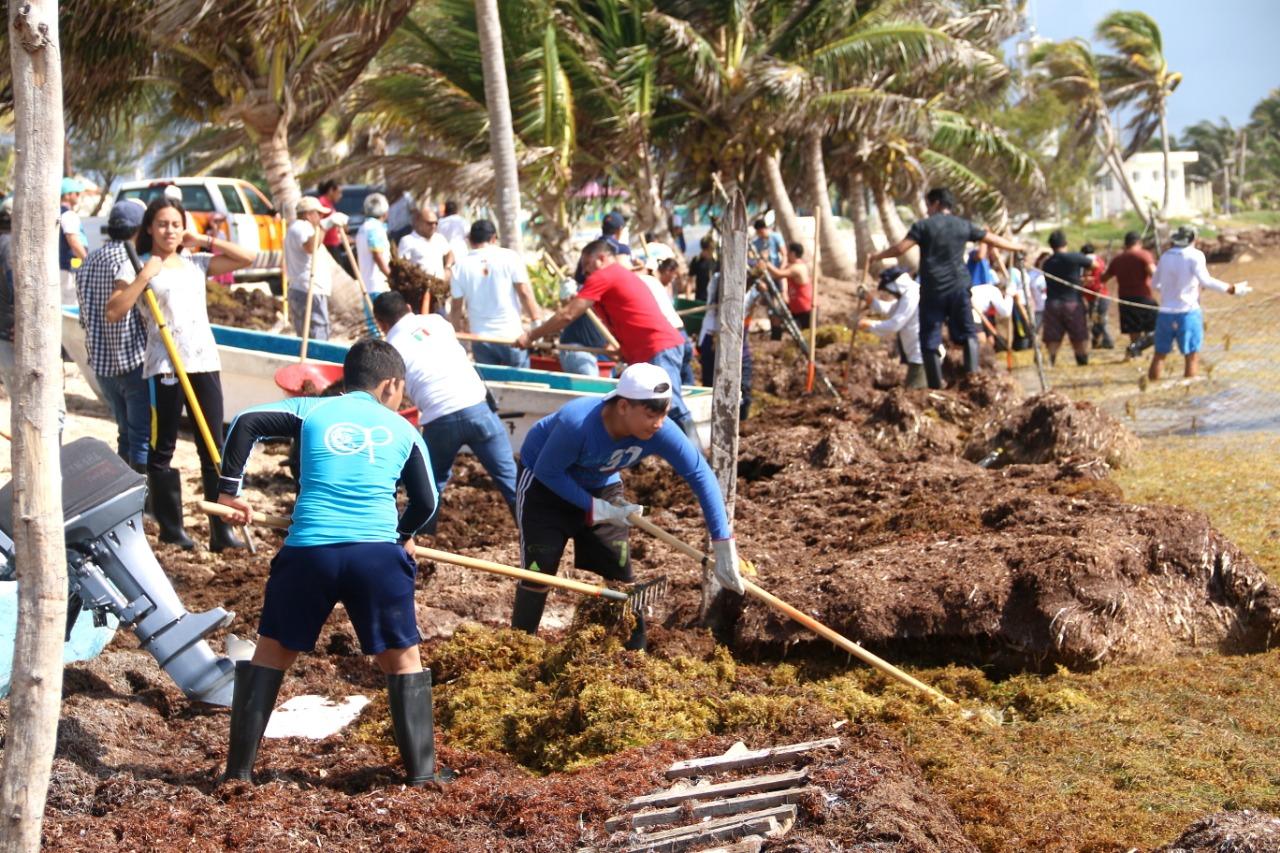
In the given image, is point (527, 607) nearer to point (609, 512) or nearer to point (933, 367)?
point (609, 512)

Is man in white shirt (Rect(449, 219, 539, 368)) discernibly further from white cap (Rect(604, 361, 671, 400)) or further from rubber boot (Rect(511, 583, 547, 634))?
white cap (Rect(604, 361, 671, 400))

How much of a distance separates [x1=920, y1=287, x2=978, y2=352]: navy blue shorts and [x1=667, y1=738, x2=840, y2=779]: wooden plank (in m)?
8.32

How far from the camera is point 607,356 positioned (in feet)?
39.2

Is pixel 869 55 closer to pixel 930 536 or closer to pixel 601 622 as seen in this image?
pixel 930 536

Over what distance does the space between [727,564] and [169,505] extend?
3784mm

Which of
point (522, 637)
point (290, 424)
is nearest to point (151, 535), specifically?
point (522, 637)

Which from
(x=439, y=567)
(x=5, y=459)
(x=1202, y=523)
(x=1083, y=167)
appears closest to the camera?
(x=1202, y=523)

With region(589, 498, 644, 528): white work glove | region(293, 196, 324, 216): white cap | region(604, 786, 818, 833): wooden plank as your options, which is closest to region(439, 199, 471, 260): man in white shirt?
region(293, 196, 324, 216): white cap

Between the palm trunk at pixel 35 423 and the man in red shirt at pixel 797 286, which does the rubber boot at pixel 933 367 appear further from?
the palm trunk at pixel 35 423

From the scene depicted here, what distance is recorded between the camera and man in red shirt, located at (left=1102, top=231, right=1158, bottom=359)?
1677 cm

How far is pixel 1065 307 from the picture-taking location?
16672 mm

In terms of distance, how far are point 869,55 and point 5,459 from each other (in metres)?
17.6

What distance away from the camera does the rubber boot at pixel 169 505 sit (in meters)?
8.09

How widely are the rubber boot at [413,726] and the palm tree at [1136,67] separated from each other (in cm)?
5265
